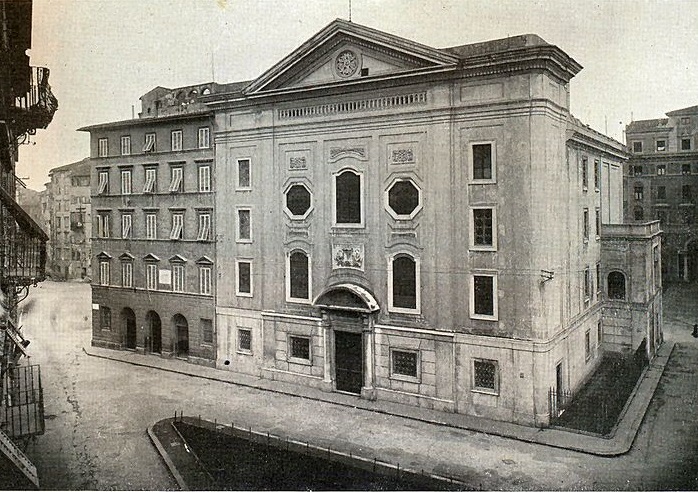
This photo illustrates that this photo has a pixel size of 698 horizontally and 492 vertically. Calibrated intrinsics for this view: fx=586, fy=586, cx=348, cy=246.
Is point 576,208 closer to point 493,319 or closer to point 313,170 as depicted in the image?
point 493,319

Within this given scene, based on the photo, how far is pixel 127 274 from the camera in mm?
32188

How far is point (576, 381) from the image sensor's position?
2439 cm

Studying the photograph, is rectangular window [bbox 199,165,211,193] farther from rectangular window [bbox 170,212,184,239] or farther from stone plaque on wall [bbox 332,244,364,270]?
stone plaque on wall [bbox 332,244,364,270]

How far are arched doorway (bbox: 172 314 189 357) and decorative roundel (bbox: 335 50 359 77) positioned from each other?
15194 mm

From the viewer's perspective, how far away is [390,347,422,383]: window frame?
75.2 feet

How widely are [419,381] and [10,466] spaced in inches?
573

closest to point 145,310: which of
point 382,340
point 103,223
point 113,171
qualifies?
point 103,223

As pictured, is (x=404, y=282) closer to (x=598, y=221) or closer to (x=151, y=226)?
(x=598, y=221)

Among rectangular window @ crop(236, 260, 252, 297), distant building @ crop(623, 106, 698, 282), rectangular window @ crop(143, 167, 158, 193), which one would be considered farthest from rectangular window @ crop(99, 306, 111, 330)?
distant building @ crop(623, 106, 698, 282)

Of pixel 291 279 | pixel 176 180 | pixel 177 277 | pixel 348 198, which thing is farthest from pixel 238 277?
pixel 348 198

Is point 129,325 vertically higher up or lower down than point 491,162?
lower down

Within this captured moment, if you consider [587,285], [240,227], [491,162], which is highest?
[491,162]

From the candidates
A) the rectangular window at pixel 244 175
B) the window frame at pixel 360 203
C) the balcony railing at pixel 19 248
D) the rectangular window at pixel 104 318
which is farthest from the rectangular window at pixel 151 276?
the balcony railing at pixel 19 248

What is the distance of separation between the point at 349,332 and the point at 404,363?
2.68 meters
